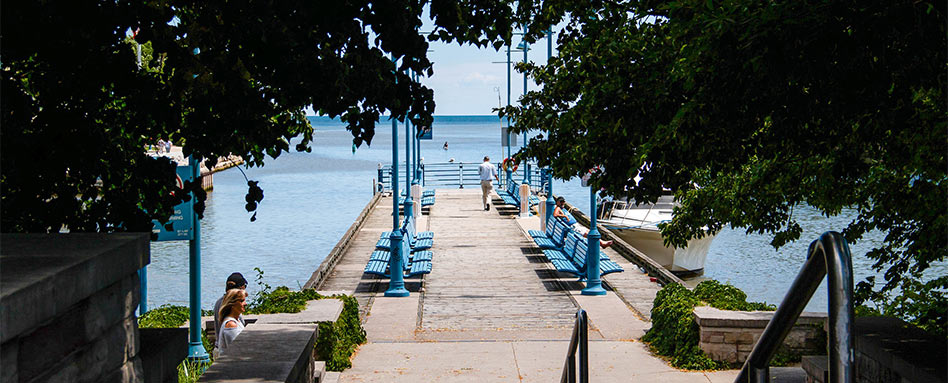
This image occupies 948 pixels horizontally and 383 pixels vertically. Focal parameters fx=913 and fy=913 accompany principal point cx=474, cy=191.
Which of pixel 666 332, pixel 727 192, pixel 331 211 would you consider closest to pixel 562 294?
pixel 666 332

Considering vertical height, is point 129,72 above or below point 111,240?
above

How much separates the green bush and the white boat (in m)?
16.1

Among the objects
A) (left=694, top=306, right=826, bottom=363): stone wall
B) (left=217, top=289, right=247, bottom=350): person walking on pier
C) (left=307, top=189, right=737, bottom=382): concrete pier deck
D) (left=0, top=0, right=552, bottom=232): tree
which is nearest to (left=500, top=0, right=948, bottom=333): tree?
(left=694, top=306, right=826, bottom=363): stone wall

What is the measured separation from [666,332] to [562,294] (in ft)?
17.9

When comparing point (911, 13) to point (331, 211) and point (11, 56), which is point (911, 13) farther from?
point (331, 211)

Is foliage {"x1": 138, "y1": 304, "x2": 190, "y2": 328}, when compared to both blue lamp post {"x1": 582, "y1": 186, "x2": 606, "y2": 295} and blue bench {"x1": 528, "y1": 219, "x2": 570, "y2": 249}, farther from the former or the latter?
blue bench {"x1": 528, "y1": 219, "x2": 570, "y2": 249}

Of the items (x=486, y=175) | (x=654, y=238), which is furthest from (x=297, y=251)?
(x=654, y=238)

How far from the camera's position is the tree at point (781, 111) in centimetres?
489

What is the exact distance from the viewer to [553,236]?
22125mm

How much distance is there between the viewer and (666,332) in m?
11.1

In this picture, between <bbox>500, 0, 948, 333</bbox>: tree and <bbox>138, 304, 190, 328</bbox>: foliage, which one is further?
<bbox>138, 304, 190, 328</bbox>: foliage

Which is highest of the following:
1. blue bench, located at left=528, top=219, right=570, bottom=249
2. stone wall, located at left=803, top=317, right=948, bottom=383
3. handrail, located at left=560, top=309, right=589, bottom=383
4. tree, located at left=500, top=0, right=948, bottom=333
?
tree, located at left=500, top=0, right=948, bottom=333

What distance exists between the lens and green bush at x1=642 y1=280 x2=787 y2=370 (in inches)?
402

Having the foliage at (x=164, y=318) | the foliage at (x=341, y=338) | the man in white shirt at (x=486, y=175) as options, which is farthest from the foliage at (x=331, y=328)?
the man in white shirt at (x=486, y=175)
